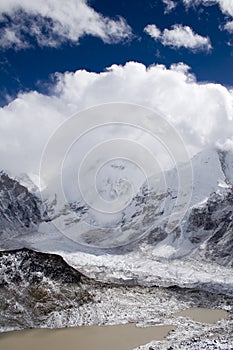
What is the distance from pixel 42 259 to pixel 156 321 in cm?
1713

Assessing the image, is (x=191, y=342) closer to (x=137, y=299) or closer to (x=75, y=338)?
(x=75, y=338)

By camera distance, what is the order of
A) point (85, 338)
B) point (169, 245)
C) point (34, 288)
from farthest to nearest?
point (169, 245)
point (34, 288)
point (85, 338)

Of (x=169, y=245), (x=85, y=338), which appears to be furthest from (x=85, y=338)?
(x=169, y=245)

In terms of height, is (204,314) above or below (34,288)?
above

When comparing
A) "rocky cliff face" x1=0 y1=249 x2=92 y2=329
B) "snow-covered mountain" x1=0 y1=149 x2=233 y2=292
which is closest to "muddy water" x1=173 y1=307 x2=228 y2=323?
"rocky cliff face" x1=0 y1=249 x2=92 y2=329

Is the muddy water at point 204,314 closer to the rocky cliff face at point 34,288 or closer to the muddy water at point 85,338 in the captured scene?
the muddy water at point 85,338

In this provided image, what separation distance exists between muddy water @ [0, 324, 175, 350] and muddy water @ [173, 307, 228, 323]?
7931 millimetres

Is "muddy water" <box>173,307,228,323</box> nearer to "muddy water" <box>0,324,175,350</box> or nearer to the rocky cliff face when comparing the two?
"muddy water" <box>0,324,175,350</box>

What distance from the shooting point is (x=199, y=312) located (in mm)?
57188

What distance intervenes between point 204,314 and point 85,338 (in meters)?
19.7

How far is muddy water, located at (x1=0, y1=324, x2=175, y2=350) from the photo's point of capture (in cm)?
4003

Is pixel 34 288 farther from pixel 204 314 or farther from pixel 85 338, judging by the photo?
pixel 204 314

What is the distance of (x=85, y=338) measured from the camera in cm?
4284

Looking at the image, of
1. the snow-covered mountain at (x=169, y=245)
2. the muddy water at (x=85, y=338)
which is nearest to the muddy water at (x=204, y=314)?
the muddy water at (x=85, y=338)
